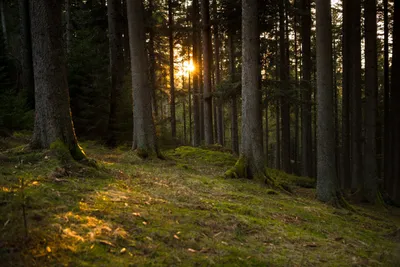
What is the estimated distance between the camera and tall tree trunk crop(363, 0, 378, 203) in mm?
13408

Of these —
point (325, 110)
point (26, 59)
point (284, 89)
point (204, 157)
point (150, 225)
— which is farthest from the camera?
point (26, 59)

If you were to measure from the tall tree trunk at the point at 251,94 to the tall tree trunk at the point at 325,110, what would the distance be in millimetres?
1858

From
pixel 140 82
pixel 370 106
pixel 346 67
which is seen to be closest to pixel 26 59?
pixel 140 82

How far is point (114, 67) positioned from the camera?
14.5 m

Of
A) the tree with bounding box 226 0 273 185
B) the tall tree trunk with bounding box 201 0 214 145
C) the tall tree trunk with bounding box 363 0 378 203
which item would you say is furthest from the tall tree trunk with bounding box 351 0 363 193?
the tree with bounding box 226 0 273 185

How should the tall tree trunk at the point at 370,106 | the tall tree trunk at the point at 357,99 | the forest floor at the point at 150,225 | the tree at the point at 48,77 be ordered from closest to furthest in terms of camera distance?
1. the forest floor at the point at 150,225
2. the tree at the point at 48,77
3. the tall tree trunk at the point at 370,106
4. the tall tree trunk at the point at 357,99

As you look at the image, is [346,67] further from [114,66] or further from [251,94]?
[114,66]

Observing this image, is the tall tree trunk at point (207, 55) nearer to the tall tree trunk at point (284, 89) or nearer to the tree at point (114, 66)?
the tall tree trunk at point (284, 89)

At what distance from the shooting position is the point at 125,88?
1427 cm

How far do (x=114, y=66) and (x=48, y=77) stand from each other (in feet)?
27.6

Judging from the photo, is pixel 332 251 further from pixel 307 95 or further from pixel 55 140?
pixel 307 95

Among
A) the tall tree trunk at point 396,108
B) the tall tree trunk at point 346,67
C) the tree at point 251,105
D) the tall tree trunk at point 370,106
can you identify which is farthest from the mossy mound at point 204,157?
the tall tree trunk at point 396,108

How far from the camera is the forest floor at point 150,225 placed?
2.91m

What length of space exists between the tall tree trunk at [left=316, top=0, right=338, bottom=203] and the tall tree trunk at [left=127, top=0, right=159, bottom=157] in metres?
5.72
